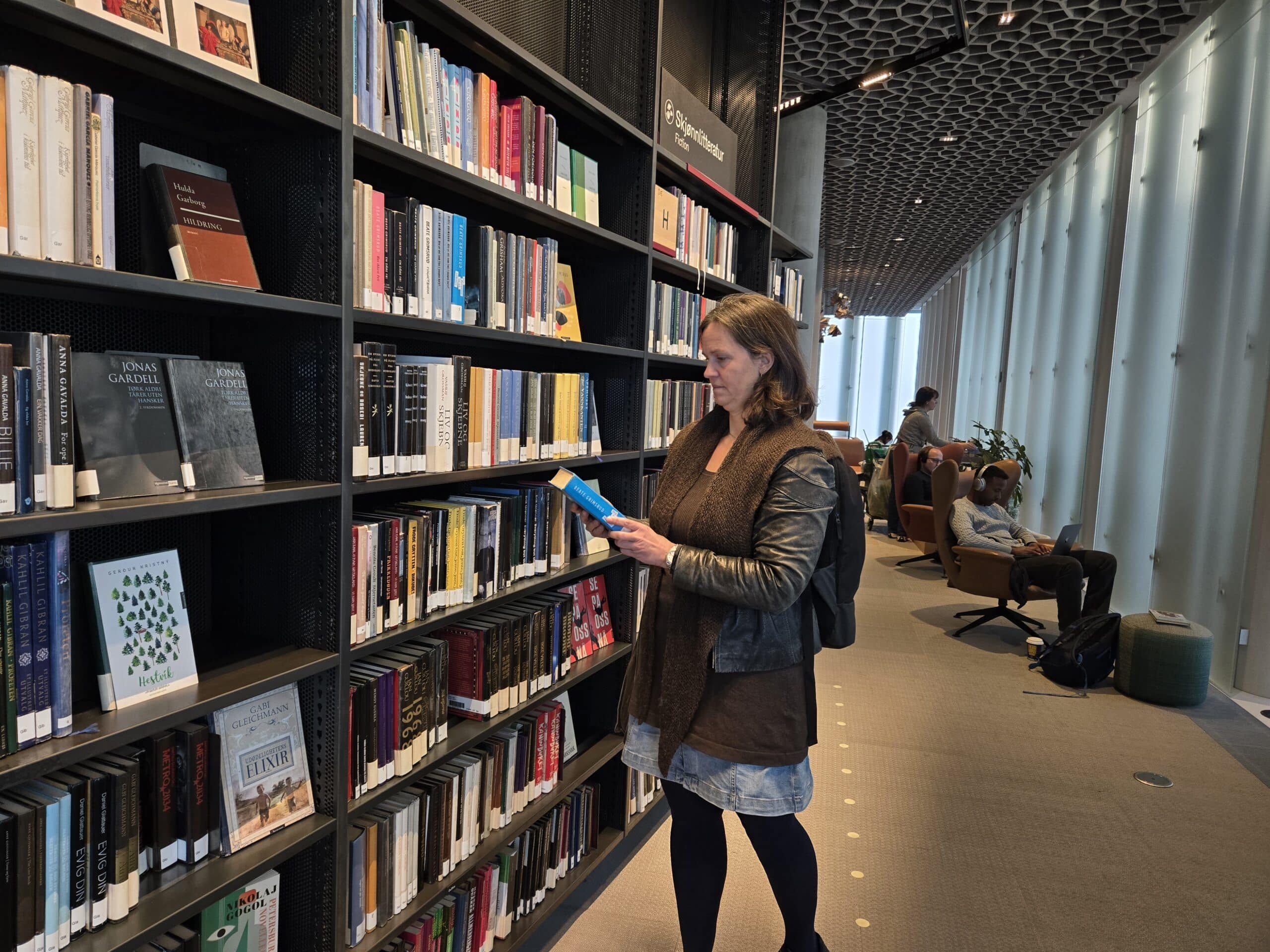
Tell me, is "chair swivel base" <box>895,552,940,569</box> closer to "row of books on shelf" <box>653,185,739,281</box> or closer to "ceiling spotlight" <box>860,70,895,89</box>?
"ceiling spotlight" <box>860,70,895,89</box>

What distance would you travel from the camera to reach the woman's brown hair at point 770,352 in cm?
168

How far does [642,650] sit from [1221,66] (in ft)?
17.6

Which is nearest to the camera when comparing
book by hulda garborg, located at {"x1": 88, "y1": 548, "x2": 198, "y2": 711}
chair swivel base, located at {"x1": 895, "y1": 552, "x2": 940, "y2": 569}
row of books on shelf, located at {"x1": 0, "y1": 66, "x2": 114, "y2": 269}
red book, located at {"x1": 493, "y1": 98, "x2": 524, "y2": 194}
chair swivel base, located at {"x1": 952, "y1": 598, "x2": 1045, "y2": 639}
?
row of books on shelf, located at {"x1": 0, "y1": 66, "x2": 114, "y2": 269}

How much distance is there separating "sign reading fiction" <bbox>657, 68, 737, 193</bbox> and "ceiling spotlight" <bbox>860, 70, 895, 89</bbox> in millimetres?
2850

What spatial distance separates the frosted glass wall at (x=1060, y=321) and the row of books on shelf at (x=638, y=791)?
5659 millimetres

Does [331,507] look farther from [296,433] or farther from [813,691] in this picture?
[813,691]

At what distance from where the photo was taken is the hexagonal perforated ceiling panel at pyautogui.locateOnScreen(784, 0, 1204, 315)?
5.04 meters

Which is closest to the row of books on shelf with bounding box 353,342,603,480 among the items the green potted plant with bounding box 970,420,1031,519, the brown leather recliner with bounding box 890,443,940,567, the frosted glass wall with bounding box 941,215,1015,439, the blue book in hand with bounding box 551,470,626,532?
the blue book in hand with bounding box 551,470,626,532

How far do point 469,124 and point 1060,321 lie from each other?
304 inches

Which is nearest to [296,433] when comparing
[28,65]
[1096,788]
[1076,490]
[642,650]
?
[28,65]

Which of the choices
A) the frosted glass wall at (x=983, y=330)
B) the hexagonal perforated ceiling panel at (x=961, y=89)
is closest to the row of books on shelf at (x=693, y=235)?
the hexagonal perforated ceiling panel at (x=961, y=89)

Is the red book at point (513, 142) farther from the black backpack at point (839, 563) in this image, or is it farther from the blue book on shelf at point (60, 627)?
the blue book on shelf at point (60, 627)

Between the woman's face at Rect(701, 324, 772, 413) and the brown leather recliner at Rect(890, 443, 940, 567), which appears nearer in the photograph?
the woman's face at Rect(701, 324, 772, 413)

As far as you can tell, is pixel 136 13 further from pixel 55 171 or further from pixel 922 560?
pixel 922 560
